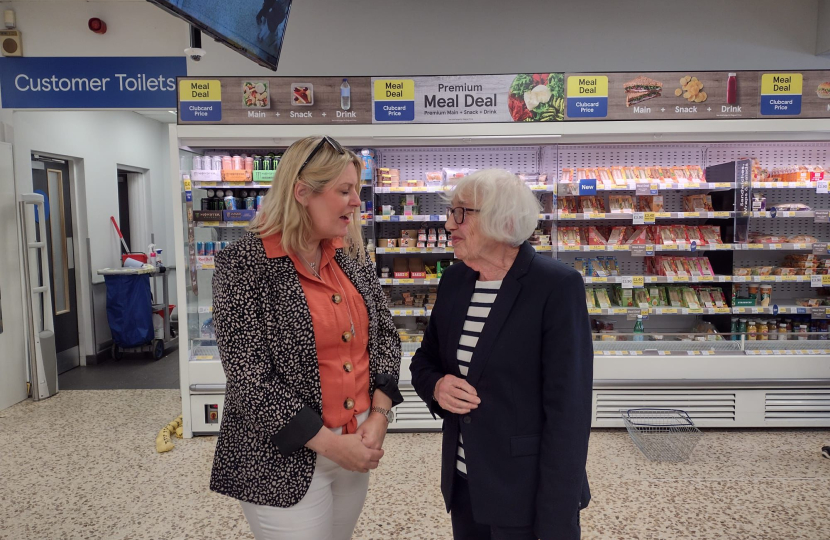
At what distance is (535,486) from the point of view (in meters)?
1.57

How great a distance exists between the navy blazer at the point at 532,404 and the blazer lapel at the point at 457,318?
101 millimetres

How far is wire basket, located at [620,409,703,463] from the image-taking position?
12.5 feet

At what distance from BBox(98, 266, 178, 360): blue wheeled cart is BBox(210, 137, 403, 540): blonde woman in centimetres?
591

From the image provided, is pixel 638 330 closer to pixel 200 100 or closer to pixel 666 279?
pixel 666 279

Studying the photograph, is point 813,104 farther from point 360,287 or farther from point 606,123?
point 360,287

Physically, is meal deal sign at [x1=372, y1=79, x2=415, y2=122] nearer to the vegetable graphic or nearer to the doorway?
the vegetable graphic

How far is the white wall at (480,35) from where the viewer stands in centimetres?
524

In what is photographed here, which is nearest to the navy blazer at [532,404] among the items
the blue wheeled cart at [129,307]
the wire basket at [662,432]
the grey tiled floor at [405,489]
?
the grey tiled floor at [405,489]

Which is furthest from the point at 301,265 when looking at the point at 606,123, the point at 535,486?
the point at 606,123

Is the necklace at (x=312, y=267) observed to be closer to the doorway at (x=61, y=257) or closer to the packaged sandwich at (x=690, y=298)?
the packaged sandwich at (x=690, y=298)

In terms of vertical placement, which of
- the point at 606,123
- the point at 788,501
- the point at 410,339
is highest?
the point at 606,123

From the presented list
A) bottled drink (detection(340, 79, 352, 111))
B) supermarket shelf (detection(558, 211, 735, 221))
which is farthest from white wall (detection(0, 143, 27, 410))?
supermarket shelf (detection(558, 211, 735, 221))

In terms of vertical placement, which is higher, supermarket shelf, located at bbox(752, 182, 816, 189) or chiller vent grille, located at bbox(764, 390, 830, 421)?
supermarket shelf, located at bbox(752, 182, 816, 189)

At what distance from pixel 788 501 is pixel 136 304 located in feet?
22.3
